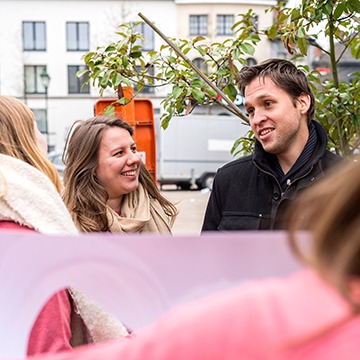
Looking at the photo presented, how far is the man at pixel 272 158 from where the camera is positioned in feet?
9.02

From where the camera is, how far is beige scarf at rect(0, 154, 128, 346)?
5.12ft

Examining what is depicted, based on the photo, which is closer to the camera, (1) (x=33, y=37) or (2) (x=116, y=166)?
(2) (x=116, y=166)

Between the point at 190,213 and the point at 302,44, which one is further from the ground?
the point at 302,44

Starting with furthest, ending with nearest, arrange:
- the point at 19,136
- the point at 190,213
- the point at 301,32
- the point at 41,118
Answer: the point at 41,118
the point at 190,213
the point at 301,32
the point at 19,136

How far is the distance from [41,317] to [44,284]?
38 centimetres

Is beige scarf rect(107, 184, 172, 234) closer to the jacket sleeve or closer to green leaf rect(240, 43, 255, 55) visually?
the jacket sleeve

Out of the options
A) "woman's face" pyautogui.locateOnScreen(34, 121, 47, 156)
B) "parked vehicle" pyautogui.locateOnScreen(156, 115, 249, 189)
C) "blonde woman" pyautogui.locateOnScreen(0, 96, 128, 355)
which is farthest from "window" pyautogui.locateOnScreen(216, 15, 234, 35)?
"blonde woman" pyautogui.locateOnScreen(0, 96, 128, 355)

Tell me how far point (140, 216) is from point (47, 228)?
4.52 ft

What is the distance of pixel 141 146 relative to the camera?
17.1 feet

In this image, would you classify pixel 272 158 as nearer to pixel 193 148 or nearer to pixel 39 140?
pixel 39 140

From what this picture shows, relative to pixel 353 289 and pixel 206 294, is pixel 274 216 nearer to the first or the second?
pixel 206 294

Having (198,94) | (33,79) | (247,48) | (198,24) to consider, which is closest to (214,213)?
(198,94)

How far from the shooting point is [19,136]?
181 cm

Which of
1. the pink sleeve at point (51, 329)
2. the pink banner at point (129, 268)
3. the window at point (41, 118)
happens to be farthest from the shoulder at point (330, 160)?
the window at point (41, 118)
